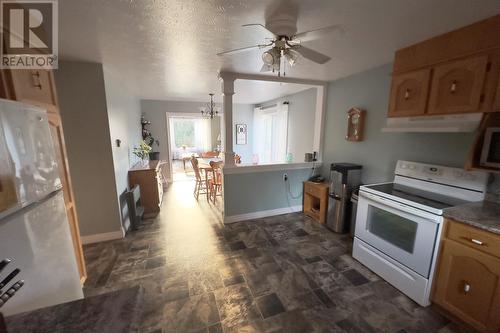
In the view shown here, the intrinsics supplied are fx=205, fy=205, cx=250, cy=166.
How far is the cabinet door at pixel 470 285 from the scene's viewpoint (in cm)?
140

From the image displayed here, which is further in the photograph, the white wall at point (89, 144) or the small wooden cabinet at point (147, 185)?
the small wooden cabinet at point (147, 185)

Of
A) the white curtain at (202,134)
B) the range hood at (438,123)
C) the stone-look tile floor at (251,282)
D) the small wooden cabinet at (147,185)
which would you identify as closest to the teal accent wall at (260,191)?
the stone-look tile floor at (251,282)

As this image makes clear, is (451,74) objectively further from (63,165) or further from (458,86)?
(63,165)

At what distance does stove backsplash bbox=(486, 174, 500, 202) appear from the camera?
1728mm

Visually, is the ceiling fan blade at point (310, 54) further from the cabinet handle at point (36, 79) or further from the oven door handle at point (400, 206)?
the cabinet handle at point (36, 79)

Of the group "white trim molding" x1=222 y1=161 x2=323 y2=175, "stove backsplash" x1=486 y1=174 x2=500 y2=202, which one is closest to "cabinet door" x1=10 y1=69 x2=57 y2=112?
"white trim molding" x1=222 y1=161 x2=323 y2=175

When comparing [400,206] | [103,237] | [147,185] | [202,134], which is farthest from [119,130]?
[202,134]

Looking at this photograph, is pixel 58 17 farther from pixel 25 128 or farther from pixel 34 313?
pixel 34 313

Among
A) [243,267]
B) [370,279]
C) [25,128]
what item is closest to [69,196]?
[25,128]

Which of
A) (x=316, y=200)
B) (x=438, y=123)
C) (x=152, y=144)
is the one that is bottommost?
(x=316, y=200)

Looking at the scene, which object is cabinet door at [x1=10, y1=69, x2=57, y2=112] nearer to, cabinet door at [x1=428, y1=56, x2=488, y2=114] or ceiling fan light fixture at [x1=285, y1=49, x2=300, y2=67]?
ceiling fan light fixture at [x1=285, y1=49, x2=300, y2=67]

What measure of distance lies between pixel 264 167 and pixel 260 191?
416 millimetres

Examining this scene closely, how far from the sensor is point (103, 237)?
2805 millimetres

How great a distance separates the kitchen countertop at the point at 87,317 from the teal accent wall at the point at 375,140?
9.21 ft
